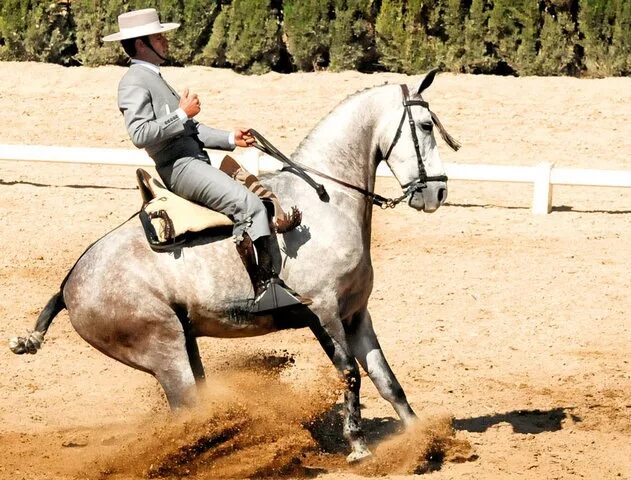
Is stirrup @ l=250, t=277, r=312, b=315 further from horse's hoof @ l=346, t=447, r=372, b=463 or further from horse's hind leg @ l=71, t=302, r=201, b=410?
horse's hoof @ l=346, t=447, r=372, b=463

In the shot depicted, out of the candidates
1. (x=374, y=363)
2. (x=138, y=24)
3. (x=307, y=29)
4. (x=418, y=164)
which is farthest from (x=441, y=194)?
(x=307, y=29)

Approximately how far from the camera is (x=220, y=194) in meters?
8.22

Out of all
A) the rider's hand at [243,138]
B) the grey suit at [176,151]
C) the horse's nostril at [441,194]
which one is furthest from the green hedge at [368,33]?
the grey suit at [176,151]

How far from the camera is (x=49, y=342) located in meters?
11.4

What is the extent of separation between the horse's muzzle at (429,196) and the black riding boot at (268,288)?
3.20ft

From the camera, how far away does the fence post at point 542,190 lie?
14.4 meters

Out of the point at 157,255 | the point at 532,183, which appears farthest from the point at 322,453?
the point at 532,183

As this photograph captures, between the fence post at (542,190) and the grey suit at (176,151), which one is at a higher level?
the grey suit at (176,151)

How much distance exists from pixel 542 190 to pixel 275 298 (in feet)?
22.3

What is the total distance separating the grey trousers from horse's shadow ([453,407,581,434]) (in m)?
2.36

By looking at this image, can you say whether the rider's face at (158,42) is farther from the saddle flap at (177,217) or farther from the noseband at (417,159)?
the noseband at (417,159)

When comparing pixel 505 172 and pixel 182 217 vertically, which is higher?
pixel 182 217

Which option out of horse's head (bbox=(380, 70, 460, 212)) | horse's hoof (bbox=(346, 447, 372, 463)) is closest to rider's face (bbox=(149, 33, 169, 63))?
horse's head (bbox=(380, 70, 460, 212))

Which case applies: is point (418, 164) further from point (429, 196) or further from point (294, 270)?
point (294, 270)
